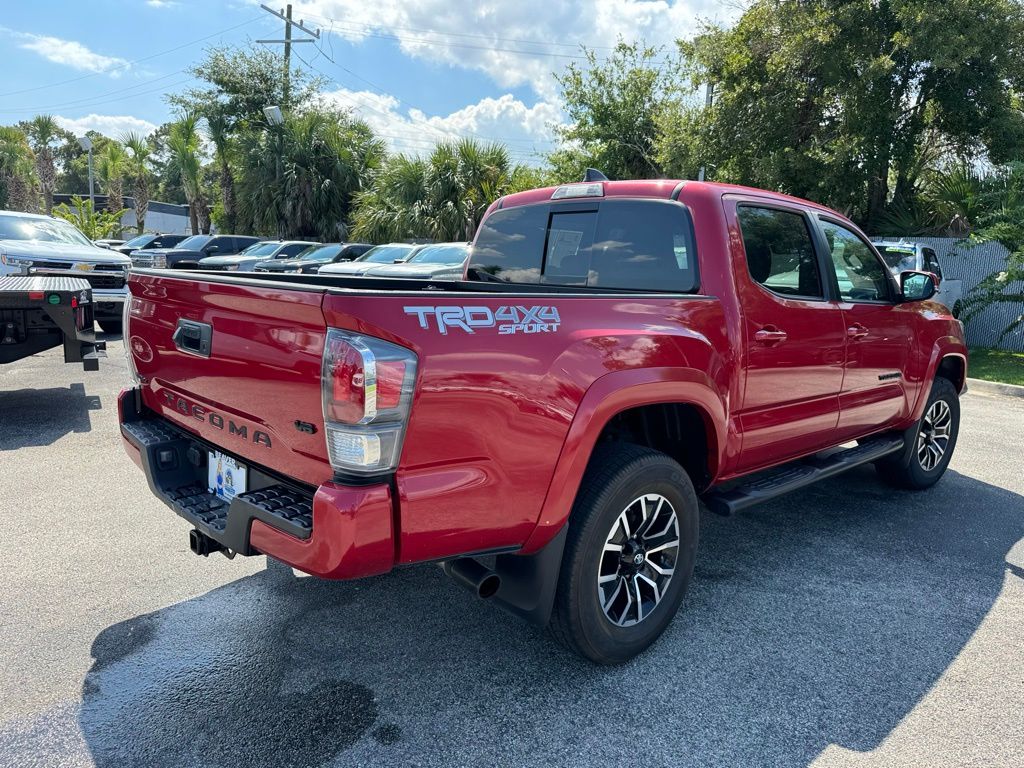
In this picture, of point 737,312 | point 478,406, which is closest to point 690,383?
point 737,312

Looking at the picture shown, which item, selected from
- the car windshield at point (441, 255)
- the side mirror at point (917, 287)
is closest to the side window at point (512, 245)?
the side mirror at point (917, 287)

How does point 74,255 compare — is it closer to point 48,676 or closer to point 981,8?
point 48,676

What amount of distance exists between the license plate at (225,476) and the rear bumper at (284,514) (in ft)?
0.13

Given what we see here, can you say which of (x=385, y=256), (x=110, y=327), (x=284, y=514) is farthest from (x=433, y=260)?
(x=284, y=514)

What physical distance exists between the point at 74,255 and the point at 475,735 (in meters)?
10.6

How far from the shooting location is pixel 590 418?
2.64 m

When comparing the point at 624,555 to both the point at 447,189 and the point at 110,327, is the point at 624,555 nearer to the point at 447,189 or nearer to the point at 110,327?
the point at 110,327

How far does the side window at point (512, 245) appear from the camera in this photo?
13.0 ft

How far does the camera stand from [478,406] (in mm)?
2340

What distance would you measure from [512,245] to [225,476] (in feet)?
6.66

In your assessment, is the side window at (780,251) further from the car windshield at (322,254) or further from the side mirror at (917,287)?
the car windshield at (322,254)

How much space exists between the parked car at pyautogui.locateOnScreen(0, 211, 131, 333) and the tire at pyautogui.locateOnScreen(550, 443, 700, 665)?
9.27 m

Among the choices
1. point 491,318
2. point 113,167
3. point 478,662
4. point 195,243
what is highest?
point 113,167

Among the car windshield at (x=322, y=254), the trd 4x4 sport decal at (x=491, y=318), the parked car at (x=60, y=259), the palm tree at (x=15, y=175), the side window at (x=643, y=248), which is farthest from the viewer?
the palm tree at (x=15, y=175)
